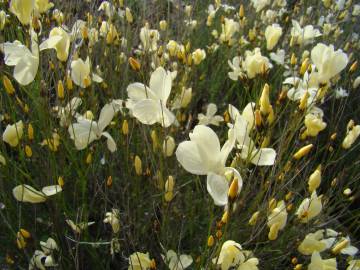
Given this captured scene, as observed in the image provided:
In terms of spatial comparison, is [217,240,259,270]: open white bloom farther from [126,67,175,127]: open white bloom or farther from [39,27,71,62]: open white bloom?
[39,27,71,62]: open white bloom

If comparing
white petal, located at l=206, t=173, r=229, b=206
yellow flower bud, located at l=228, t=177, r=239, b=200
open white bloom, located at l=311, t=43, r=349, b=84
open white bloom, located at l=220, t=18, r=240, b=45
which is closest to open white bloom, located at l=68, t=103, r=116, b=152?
white petal, located at l=206, t=173, r=229, b=206

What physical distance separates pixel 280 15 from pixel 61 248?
3154 mm

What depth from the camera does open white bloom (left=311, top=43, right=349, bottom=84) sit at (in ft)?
4.71

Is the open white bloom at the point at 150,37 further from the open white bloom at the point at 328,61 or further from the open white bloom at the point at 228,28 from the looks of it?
the open white bloom at the point at 328,61

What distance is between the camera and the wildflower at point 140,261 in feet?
3.63

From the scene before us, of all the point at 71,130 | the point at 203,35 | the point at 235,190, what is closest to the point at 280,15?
the point at 203,35

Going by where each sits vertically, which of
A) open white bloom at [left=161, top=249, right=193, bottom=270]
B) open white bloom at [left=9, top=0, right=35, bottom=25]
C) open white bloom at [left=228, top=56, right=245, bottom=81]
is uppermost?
open white bloom at [left=9, top=0, right=35, bottom=25]

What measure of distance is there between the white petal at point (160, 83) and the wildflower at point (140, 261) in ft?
1.47

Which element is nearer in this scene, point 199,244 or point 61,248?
point 61,248

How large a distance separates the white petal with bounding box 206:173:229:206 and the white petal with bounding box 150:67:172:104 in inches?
12.3

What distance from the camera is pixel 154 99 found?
1.16 metres

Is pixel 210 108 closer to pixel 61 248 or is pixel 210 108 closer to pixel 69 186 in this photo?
pixel 69 186

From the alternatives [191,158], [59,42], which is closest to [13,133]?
[59,42]

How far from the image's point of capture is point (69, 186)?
1.62 meters
